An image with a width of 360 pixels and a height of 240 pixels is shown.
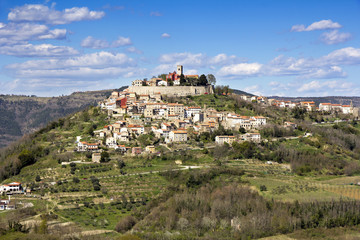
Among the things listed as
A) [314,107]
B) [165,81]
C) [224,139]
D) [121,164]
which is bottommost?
[121,164]

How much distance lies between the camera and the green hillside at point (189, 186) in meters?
39.8

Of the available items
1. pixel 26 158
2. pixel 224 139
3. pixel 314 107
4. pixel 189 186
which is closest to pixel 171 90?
pixel 224 139

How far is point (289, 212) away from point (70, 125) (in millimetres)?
44971

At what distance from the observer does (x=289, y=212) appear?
4222 centimetres

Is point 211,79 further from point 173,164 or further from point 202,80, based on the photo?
point 173,164

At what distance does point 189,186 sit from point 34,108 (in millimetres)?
144859

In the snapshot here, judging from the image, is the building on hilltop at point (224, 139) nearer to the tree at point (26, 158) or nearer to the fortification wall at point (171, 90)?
the fortification wall at point (171, 90)

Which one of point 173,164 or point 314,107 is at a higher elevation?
point 314,107

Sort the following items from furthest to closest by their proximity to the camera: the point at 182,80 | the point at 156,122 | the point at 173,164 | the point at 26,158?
the point at 182,80, the point at 156,122, the point at 26,158, the point at 173,164

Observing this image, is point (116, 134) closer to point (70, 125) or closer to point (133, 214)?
point (70, 125)

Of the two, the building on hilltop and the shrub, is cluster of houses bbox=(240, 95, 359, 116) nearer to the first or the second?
the building on hilltop

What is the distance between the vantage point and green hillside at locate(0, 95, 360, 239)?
1569 inches

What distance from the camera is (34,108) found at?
180 m

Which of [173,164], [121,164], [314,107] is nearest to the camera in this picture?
[121,164]
